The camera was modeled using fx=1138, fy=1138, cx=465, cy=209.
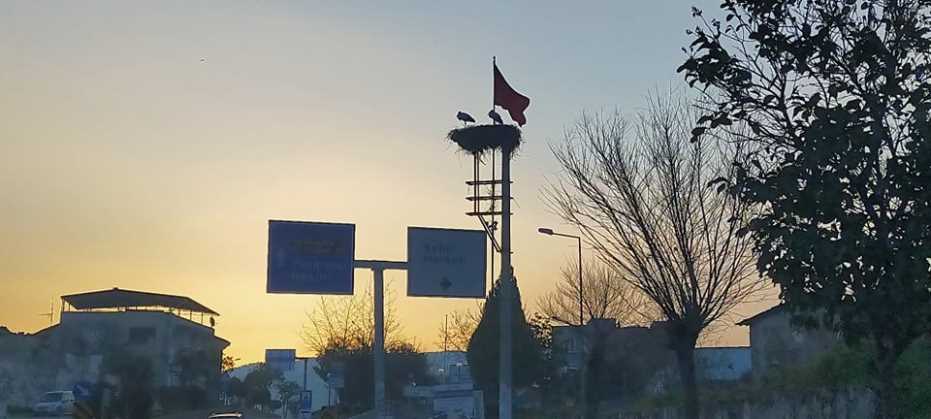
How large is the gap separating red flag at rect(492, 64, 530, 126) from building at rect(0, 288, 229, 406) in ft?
61.5

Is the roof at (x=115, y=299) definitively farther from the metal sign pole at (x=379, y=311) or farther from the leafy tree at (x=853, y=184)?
the leafy tree at (x=853, y=184)

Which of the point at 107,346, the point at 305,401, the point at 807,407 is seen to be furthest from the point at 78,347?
the point at 807,407

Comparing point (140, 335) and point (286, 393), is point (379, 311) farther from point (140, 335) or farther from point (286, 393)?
point (286, 393)

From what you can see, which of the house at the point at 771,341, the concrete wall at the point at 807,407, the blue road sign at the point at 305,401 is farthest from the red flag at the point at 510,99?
the blue road sign at the point at 305,401

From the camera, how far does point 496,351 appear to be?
181 feet

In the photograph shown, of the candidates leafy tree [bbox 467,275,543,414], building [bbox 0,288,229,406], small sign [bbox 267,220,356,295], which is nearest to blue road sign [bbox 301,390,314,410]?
building [bbox 0,288,229,406]

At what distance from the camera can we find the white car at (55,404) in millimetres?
44344

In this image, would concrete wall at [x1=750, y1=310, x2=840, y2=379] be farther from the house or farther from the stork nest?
the stork nest

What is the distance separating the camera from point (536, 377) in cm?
5588

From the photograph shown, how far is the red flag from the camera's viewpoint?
31.9 m

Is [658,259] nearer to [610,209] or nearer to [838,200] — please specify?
[610,209]

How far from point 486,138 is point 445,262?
5.19 meters

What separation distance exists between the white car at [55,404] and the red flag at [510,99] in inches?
861

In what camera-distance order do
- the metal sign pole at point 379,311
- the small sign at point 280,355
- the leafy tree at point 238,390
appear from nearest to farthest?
the metal sign pole at point 379,311 < the small sign at point 280,355 < the leafy tree at point 238,390
